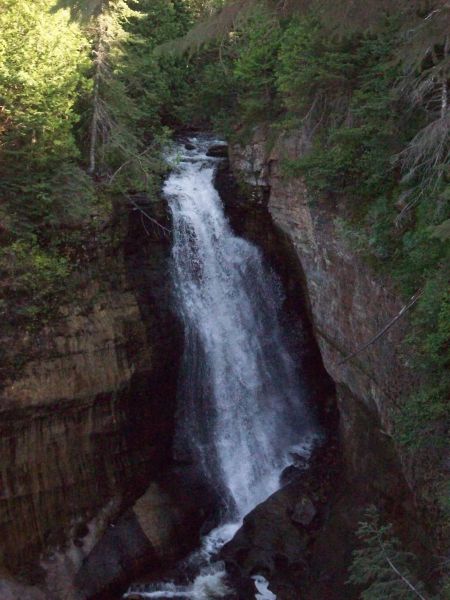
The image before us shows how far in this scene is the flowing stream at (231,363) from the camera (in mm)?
13789

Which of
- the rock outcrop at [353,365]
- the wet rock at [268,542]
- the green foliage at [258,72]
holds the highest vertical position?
the green foliage at [258,72]

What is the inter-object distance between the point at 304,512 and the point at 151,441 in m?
4.02

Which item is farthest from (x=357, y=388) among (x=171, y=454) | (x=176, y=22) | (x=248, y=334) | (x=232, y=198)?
(x=176, y=22)

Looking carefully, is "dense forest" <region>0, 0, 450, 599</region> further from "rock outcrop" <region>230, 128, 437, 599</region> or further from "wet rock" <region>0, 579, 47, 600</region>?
"wet rock" <region>0, 579, 47, 600</region>

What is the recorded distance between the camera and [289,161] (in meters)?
12.5

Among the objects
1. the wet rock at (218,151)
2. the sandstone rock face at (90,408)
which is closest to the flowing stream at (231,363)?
the sandstone rock face at (90,408)

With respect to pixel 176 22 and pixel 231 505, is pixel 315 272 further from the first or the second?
pixel 176 22

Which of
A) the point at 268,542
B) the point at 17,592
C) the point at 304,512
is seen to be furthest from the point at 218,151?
the point at 17,592

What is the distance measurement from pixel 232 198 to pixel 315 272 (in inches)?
159

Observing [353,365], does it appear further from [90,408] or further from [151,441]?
[90,408]

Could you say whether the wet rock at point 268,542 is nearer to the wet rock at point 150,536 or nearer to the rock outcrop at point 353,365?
the rock outcrop at point 353,365

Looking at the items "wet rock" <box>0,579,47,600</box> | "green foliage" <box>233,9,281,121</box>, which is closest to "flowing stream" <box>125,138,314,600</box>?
"green foliage" <box>233,9,281,121</box>

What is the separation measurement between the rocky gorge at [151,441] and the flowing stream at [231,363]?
0.52 meters

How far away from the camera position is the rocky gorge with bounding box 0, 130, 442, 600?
10914mm
